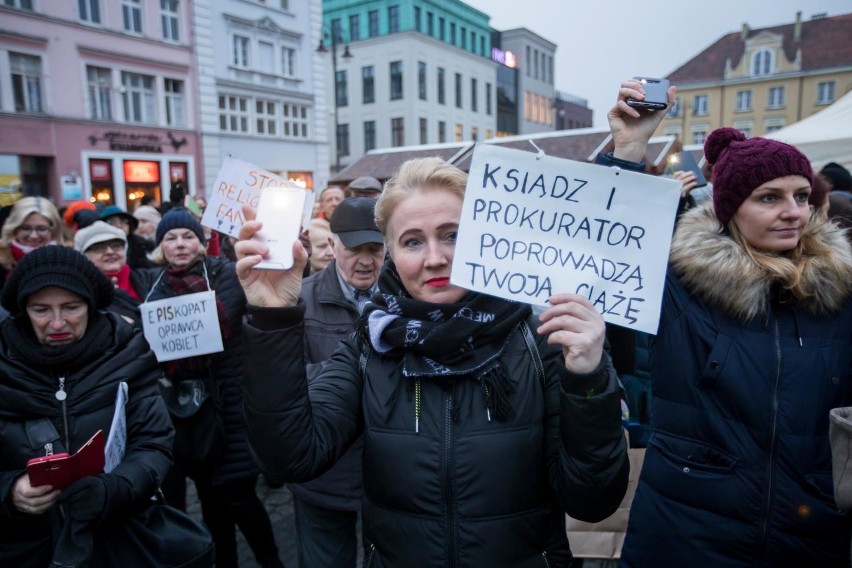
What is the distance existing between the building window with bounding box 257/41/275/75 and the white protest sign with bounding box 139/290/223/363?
2673 cm

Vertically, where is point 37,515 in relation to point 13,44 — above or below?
below

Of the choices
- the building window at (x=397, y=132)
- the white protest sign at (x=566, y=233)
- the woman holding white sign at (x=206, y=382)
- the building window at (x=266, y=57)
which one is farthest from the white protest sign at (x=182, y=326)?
the building window at (x=397, y=132)

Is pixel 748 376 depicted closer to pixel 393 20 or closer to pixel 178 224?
pixel 178 224

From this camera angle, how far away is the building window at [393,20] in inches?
1644

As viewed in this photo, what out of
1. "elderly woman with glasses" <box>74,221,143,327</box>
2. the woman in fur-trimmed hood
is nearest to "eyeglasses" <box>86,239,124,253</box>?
"elderly woman with glasses" <box>74,221,143,327</box>

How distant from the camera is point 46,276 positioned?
7.69 feet

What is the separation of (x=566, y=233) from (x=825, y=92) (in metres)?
56.6

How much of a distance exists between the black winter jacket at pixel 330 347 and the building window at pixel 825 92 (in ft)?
181

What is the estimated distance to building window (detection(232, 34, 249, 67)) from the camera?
26422 millimetres

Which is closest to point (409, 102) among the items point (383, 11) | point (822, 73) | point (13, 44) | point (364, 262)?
point (383, 11)

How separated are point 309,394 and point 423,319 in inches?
16.1

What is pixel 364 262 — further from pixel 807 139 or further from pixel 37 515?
pixel 807 139

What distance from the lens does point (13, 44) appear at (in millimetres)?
19234

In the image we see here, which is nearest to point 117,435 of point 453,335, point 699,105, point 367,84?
point 453,335
